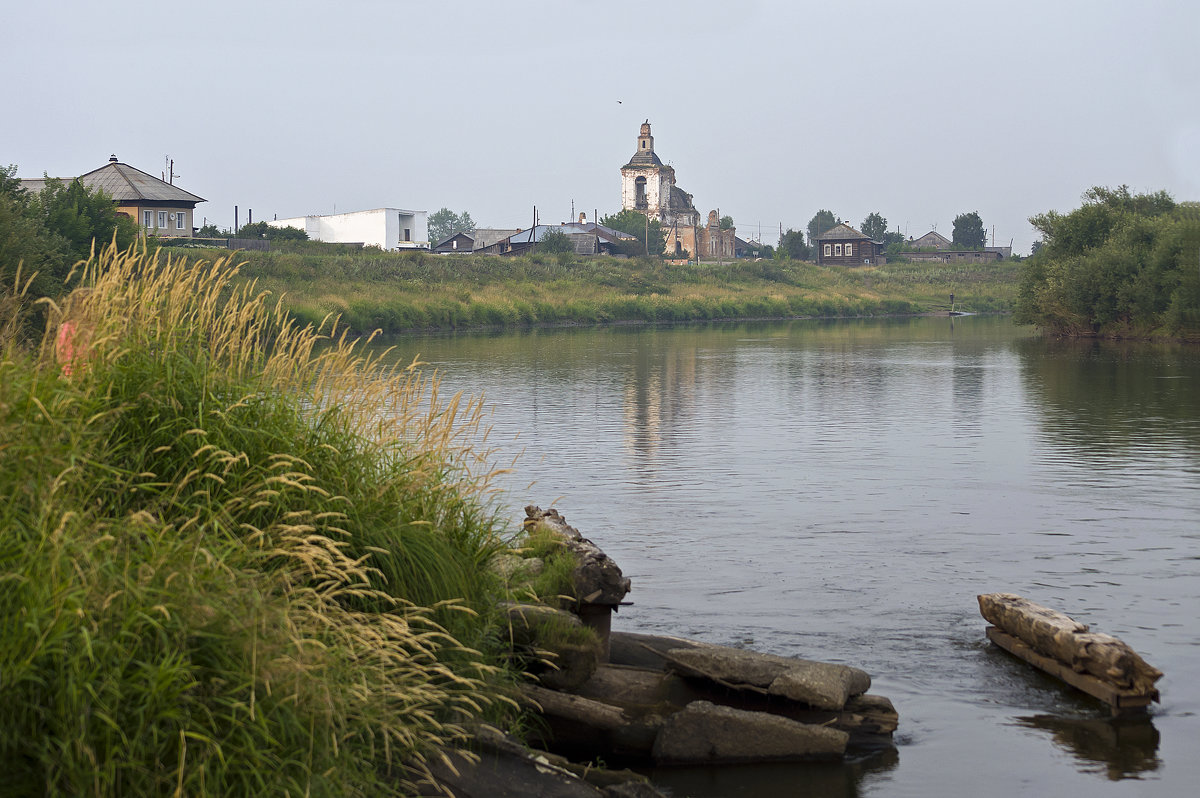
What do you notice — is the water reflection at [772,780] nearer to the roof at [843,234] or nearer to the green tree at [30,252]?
the green tree at [30,252]

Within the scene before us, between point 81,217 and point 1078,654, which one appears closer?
point 1078,654

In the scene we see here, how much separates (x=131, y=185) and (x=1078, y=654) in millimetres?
80222

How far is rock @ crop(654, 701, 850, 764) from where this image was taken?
27.4 feet

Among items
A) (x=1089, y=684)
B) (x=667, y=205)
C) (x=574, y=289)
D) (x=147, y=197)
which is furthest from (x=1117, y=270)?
(x=667, y=205)

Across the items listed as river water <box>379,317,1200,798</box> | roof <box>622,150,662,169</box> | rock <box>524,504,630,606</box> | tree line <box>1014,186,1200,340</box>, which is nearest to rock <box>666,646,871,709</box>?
river water <box>379,317,1200,798</box>

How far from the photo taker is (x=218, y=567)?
5613 mm

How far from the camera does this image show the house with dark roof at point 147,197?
262 feet

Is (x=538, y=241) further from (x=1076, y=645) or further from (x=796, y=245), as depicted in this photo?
(x=1076, y=645)

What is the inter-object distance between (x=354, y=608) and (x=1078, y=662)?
600 centimetres

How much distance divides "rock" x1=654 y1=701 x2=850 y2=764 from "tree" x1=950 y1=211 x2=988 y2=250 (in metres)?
187

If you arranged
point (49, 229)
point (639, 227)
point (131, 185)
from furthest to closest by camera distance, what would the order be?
1. point (639, 227)
2. point (131, 185)
3. point (49, 229)

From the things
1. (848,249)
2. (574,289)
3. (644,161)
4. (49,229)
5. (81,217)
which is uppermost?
(644,161)

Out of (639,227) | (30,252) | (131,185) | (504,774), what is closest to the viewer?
(504,774)

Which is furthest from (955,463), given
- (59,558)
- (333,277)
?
(333,277)
